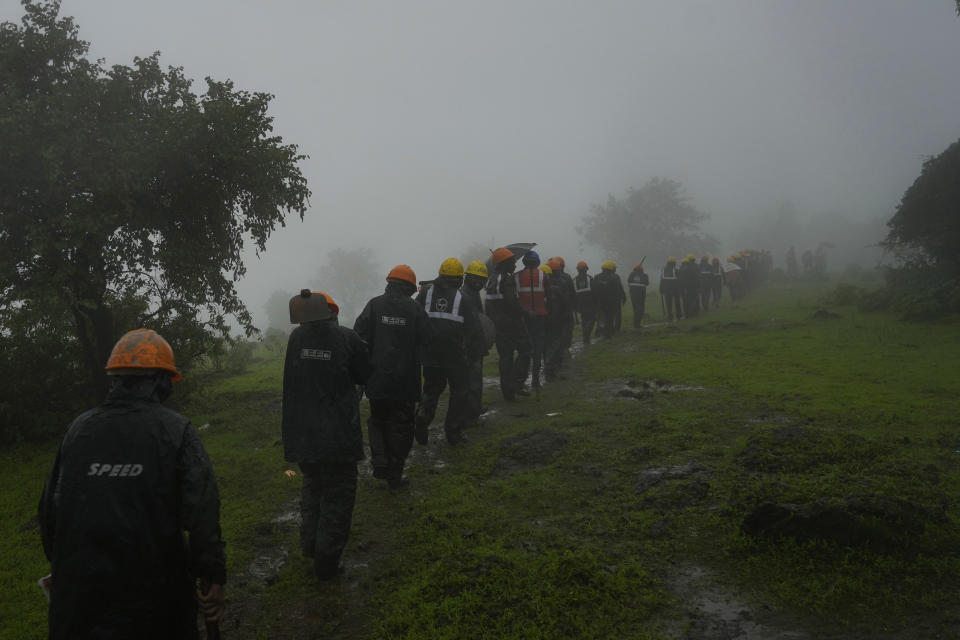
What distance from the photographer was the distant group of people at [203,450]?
2.71 metres

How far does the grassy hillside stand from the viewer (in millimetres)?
3867

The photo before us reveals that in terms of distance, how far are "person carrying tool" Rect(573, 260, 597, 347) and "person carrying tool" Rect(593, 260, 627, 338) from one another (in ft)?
1.73

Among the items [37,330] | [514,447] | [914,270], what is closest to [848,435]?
A: [514,447]

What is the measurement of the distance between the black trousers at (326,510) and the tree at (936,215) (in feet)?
67.9

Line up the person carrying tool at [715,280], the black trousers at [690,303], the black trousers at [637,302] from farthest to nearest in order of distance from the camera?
the person carrying tool at [715,280] < the black trousers at [690,303] < the black trousers at [637,302]

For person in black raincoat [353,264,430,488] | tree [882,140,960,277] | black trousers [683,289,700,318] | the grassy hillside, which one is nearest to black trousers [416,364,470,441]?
the grassy hillside

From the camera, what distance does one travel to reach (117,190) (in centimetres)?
907

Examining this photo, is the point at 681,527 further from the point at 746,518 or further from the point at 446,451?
the point at 446,451

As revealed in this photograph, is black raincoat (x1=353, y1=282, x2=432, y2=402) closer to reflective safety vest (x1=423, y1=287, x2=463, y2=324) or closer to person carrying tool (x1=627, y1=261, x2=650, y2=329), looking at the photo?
reflective safety vest (x1=423, y1=287, x2=463, y2=324)

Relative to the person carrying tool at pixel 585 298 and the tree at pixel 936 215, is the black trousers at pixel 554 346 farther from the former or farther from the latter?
the tree at pixel 936 215

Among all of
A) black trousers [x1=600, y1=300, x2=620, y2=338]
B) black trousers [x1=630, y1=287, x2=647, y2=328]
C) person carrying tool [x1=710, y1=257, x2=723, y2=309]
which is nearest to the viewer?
black trousers [x1=600, y1=300, x2=620, y2=338]

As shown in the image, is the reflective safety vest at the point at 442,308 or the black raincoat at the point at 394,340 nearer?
the black raincoat at the point at 394,340

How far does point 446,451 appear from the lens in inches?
320

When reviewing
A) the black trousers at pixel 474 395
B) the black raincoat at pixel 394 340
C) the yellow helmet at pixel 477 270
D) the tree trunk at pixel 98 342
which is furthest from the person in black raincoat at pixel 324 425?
the tree trunk at pixel 98 342
